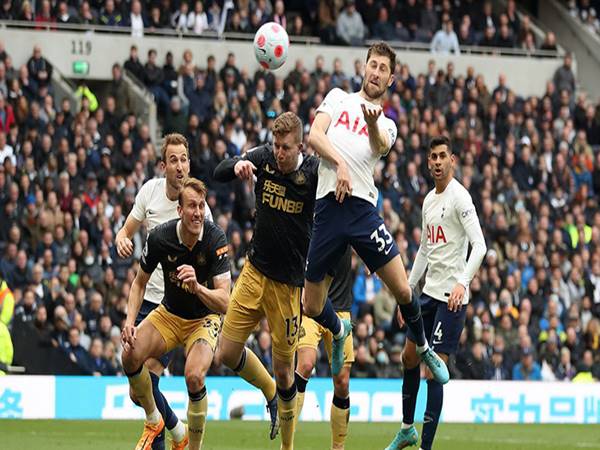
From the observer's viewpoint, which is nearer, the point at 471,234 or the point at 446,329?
the point at 471,234

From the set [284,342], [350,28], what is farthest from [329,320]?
[350,28]

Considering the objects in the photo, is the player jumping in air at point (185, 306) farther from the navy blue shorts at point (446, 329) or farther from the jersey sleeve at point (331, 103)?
the navy blue shorts at point (446, 329)

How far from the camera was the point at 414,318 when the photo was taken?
13.4 meters

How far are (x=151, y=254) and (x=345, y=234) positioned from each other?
172 centimetres

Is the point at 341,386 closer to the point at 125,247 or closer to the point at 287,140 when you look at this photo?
the point at 125,247

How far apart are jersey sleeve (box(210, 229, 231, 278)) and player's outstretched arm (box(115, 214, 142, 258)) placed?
820mm

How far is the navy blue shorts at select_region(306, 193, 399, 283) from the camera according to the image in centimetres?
1280

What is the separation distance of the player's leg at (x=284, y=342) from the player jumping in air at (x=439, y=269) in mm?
1544

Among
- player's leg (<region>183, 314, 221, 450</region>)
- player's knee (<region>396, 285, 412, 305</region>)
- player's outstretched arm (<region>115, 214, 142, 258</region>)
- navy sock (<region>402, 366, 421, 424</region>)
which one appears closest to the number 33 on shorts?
player's knee (<region>396, 285, 412, 305</region>)

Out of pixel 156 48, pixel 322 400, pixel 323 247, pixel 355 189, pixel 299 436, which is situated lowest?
pixel 322 400

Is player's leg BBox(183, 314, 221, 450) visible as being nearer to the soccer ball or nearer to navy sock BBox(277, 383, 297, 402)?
navy sock BBox(277, 383, 297, 402)

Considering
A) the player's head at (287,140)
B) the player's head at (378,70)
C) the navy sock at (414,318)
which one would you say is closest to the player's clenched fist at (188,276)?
the player's head at (287,140)

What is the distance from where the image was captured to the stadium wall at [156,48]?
2859 cm

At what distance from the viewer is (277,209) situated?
13.0 metres
